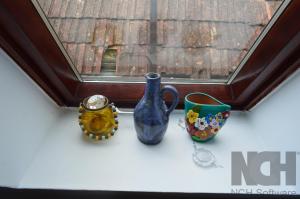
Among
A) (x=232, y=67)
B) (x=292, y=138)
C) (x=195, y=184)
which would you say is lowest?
(x=195, y=184)

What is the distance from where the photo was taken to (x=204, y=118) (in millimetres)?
764

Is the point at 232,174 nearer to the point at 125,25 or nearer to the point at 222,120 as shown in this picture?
the point at 222,120

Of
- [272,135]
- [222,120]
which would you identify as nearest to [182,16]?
[222,120]

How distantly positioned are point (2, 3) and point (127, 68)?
1.47 ft

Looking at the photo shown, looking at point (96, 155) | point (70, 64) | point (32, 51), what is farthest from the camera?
point (70, 64)

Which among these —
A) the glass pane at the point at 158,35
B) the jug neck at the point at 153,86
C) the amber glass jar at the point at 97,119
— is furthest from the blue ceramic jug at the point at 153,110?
the glass pane at the point at 158,35

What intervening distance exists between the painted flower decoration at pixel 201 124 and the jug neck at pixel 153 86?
0.15m

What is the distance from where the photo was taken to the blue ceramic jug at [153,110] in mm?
706

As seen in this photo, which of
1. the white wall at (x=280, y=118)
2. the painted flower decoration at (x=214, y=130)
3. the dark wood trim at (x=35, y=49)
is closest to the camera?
the dark wood trim at (x=35, y=49)

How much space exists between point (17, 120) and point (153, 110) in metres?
0.34

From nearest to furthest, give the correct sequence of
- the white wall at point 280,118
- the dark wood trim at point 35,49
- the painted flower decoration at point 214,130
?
the dark wood trim at point 35,49 → the white wall at point 280,118 → the painted flower decoration at point 214,130

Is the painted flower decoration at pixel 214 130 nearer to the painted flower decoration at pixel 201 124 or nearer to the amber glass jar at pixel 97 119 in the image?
the painted flower decoration at pixel 201 124

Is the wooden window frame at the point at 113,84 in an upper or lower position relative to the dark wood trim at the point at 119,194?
upper

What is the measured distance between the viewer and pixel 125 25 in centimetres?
86
